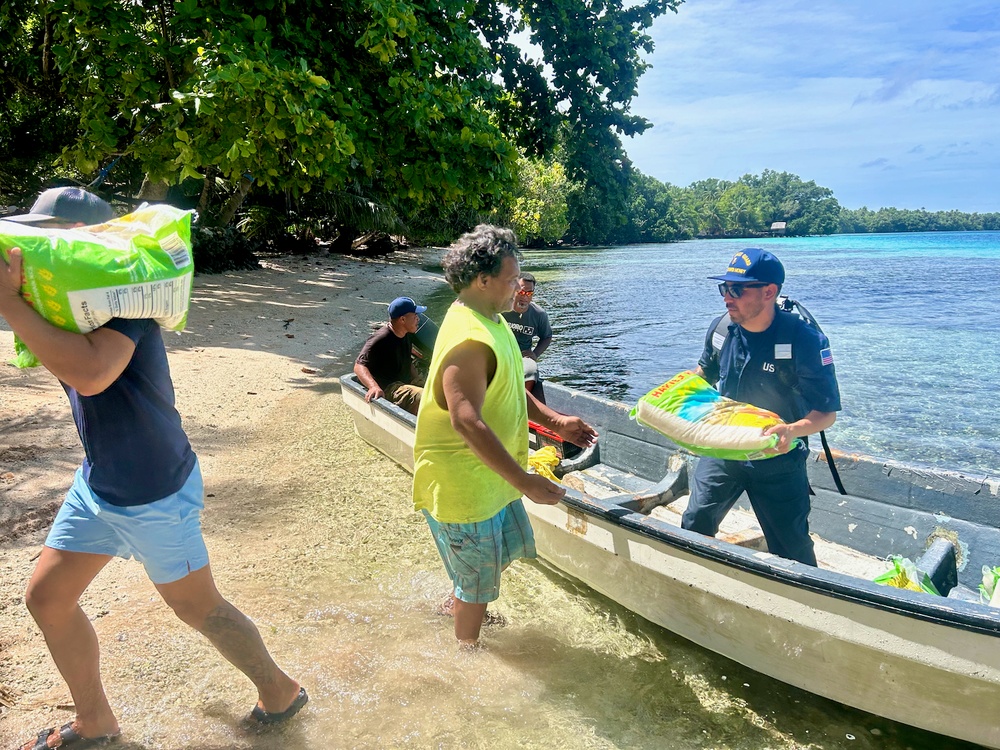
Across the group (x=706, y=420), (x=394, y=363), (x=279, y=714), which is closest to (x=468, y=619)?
(x=279, y=714)

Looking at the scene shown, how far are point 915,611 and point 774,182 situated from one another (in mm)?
188535

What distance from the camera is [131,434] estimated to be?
2312 millimetres

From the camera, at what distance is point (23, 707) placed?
10.4 ft

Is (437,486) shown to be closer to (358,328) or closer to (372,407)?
(372,407)

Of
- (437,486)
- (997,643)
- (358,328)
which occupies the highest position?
(437,486)

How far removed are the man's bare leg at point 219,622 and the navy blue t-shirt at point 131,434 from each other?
384 mm

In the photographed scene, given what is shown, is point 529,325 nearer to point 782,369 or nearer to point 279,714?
point 782,369

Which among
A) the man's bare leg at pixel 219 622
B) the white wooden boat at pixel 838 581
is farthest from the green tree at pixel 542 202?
the man's bare leg at pixel 219 622

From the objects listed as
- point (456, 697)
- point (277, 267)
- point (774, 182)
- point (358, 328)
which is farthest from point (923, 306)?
point (774, 182)

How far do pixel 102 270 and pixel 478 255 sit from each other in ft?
4.53

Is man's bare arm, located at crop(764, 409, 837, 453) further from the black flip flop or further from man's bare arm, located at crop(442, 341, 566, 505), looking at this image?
the black flip flop

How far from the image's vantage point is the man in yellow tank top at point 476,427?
2770 mm

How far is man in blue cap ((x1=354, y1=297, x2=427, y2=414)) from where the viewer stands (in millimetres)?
6559

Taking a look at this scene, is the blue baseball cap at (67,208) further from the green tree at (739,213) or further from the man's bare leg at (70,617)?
the green tree at (739,213)
